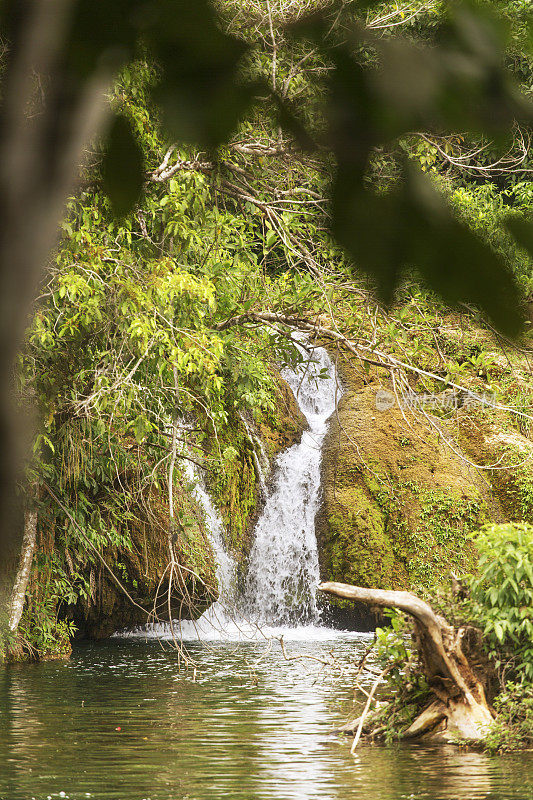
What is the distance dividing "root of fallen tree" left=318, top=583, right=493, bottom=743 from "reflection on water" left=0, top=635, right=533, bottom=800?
15 cm

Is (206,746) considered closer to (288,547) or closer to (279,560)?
(279,560)

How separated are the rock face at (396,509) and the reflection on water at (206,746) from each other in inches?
169

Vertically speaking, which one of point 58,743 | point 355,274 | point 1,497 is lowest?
point 58,743

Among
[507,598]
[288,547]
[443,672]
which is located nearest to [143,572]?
[288,547]

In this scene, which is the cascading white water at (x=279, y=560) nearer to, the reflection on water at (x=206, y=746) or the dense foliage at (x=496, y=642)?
the reflection on water at (x=206, y=746)

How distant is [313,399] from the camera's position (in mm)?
16484

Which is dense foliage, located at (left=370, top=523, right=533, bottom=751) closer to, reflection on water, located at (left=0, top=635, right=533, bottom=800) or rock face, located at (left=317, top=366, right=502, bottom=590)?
reflection on water, located at (left=0, top=635, right=533, bottom=800)

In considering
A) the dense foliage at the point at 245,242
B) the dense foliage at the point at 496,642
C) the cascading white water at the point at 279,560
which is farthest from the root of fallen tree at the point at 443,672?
the cascading white water at the point at 279,560

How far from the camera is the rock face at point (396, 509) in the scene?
14.4m

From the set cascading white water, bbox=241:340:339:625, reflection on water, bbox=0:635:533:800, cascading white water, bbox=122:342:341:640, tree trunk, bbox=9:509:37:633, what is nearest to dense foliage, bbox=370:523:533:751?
reflection on water, bbox=0:635:533:800

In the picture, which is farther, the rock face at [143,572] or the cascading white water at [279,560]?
the cascading white water at [279,560]

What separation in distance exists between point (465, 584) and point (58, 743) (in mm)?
2960

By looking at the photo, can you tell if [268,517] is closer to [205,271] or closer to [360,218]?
[205,271]

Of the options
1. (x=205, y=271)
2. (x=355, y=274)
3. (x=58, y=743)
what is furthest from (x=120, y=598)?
(x=355, y=274)
